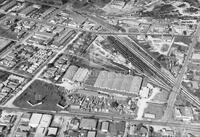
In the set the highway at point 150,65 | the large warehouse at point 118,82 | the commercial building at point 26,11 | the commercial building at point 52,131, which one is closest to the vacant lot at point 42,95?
the commercial building at point 52,131

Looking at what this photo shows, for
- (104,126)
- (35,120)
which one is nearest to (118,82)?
(104,126)

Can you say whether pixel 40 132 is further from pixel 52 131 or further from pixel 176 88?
pixel 176 88

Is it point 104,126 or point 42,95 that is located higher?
point 104,126

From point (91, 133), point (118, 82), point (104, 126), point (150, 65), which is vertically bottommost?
point (150, 65)

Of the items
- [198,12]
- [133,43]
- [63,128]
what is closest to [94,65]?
[133,43]

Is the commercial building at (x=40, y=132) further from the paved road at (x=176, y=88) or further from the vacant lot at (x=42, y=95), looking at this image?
the paved road at (x=176, y=88)

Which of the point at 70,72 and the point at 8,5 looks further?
the point at 8,5

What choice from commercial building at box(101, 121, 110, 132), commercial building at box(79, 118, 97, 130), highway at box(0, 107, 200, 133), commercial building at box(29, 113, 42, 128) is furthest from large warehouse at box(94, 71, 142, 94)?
commercial building at box(29, 113, 42, 128)

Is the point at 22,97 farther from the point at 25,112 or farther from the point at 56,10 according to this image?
the point at 56,10
